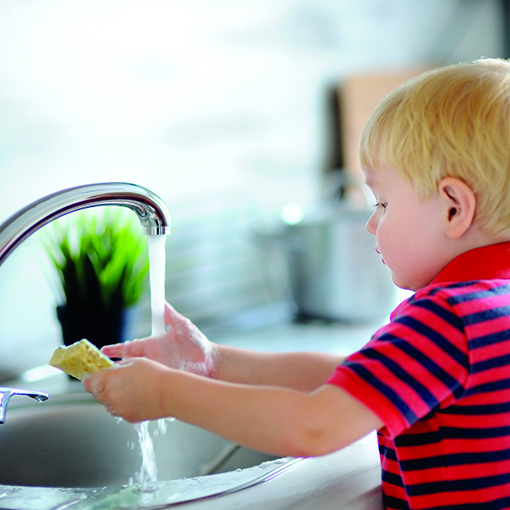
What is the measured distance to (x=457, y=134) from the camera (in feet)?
2.19

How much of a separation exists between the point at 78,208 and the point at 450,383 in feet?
1.37

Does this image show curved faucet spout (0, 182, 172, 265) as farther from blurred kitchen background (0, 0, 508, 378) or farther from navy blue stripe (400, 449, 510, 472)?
blurred kitchen background (0, 0, 508, 378)

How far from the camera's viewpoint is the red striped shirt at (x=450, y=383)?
0.61m

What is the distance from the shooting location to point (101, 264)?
121 centimetres

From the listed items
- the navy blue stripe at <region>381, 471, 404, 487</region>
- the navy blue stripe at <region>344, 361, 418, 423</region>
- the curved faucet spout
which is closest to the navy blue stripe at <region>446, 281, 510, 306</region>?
the navy blue stripe at <region>344, 361, 418, 423</region>

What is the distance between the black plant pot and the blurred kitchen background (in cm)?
14

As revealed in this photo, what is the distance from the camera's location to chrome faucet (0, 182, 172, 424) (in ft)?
2.35

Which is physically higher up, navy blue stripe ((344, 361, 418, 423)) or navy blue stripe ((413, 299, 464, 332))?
navy blue stripe ((413, 299, 464, 332))

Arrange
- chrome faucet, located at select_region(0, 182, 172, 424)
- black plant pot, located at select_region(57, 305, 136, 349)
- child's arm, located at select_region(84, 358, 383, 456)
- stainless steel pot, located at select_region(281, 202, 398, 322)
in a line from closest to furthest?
child's arm, located at select_region(84, 358, 383, 456), chrome faucet, located at select_region(0, 182, 172, 424), black plant pot, located at select_region(57, 305, 136, 349), stainless steel pot, located at select_region(281, 202, 398, 322)

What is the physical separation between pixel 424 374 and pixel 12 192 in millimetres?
869

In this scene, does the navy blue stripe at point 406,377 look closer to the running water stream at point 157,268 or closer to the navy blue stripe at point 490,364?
the navy blue stripe at point 490,364

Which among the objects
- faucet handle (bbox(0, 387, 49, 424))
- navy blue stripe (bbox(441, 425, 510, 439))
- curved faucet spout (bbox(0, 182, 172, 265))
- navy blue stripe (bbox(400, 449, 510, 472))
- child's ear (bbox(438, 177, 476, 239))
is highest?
curved faucet spout (bbox(0, 182, 172, 265))

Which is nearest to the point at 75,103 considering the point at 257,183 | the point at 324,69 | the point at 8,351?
the point at 8,351

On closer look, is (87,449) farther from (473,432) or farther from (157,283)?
(473,432)
